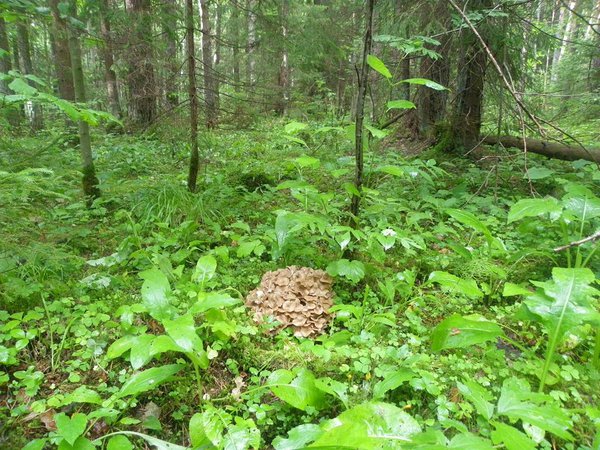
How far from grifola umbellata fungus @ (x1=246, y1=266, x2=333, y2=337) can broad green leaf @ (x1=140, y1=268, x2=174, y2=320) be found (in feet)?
2.25

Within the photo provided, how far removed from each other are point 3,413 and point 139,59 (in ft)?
13.4

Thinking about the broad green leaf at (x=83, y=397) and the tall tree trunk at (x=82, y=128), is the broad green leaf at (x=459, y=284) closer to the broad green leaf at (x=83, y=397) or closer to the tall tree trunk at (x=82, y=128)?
the broad green leaf at (x=83, y=397)

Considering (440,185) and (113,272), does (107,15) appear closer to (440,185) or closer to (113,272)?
(113,272)

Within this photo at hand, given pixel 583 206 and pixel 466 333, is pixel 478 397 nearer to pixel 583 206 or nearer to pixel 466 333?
pixel 466 333

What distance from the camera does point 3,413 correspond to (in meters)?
1.88

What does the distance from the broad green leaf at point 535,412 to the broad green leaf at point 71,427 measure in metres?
1.87

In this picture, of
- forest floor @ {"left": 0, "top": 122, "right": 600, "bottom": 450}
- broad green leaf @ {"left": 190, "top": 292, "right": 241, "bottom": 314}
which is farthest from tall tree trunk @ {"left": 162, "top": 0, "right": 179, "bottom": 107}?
broad green leaf @ {"left": 190, "top": 292, "right": 241, "bottom": 314}

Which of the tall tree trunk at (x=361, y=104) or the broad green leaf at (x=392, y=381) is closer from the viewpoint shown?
the broad green leaf at (x=392, y=381)

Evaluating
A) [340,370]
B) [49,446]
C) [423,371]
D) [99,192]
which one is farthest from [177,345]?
[99,192]

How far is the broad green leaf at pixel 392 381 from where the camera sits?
1862mm

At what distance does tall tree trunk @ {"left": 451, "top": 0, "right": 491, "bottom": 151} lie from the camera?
189 inches

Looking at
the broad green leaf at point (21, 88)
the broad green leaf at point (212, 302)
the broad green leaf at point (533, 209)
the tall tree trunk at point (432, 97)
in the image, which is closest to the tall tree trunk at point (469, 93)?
the tall tree trunk at point (432, 97)

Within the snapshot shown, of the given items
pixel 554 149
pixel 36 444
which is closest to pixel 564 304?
pixel 36 444

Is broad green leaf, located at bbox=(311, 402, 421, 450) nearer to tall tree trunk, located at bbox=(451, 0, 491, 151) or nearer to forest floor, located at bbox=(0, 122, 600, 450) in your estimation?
forest floor, located at bbox=(0, 122, 600, 450)
